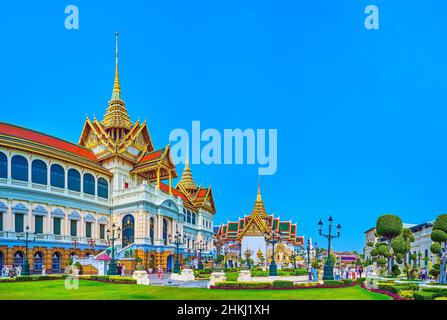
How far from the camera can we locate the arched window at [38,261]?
25719 millimetres

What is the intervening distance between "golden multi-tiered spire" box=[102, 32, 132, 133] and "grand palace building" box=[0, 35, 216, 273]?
0.10 m

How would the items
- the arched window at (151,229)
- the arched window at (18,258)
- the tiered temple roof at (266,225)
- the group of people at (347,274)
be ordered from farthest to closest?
the tiered temple roof at (266,225) < the arched window at (151,229) < the group of people at (347,274) < the arched window at (18,258)

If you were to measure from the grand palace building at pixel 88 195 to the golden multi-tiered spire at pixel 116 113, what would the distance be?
0.33ft

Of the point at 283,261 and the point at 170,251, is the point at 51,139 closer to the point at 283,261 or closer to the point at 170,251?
the point at 170,251

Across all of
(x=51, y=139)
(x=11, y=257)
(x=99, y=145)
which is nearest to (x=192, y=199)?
(x=99, y=145)

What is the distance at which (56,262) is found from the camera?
27.3 meters

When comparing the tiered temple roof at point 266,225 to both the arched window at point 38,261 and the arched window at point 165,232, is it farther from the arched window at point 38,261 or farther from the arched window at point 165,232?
the arched window at point 38,261

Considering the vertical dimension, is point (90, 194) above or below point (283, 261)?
above

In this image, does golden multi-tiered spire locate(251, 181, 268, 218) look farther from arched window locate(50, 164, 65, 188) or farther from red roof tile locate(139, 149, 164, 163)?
arched window locate(50, 164, 65, 188)

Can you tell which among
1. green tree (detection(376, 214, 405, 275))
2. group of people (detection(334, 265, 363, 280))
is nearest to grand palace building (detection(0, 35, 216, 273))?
group of people (detection(334, 265, 363, 280))

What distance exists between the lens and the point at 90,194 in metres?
31.1

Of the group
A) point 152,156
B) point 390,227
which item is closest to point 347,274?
point 390,227

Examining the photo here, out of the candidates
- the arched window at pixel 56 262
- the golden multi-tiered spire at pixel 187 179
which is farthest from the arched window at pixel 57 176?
the golden multi-tiered spire at pixel 187 179
